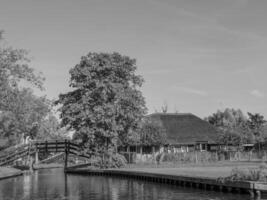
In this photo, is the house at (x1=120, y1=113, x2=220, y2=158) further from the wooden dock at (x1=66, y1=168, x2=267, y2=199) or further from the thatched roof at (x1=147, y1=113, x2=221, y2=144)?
the wooden dock at (x1=66, y1=168, x2=267, y2=199)

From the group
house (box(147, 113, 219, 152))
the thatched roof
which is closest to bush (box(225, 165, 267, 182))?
house (box(147, 113, 219, 152))

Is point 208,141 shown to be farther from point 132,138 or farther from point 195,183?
point 195,183

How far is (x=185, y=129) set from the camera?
2724 inches

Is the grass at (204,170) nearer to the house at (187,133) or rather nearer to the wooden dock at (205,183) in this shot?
the wooden dock at (205,183)

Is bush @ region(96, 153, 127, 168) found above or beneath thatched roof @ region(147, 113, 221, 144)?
beneath

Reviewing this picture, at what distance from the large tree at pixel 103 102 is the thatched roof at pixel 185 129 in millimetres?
11438

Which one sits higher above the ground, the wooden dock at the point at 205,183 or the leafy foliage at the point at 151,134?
the leafy foliage at the point at 151,134

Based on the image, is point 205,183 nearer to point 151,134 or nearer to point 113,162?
point 113,162

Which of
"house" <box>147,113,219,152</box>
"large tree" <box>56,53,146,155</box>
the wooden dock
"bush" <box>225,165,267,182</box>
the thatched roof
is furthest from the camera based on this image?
the thatched roof

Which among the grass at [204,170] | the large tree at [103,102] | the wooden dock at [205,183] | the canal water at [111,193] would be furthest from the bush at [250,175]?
the large tree at [103,102]

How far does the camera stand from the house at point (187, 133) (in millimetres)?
65125

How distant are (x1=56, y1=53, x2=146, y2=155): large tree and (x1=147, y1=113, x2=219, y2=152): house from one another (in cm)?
1051

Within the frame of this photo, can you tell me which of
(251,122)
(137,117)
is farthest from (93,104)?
(251,122)

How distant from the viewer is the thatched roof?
A: 6606 centimetres
